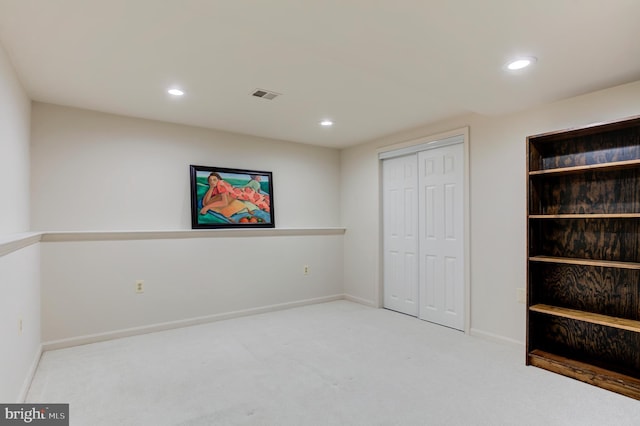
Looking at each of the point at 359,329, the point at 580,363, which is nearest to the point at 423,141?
the point at 359,329

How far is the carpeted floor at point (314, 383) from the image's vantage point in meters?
2.05

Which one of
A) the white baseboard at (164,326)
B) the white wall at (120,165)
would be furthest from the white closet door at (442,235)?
the white wall at (120,165)

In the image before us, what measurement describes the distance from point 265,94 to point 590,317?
2970 mm

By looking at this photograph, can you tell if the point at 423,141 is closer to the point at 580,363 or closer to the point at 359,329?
the point at 359,329

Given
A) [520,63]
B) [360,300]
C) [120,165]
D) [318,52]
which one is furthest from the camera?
[360,300]

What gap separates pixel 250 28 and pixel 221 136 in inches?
98.7

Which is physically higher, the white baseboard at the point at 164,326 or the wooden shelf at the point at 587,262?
the wooden shelf at the point at 587,262

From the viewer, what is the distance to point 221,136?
421 centimetres

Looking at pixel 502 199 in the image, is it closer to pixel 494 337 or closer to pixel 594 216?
pixel 594 216

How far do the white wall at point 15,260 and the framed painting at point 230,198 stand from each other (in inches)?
57.8

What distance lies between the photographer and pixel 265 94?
117 inches

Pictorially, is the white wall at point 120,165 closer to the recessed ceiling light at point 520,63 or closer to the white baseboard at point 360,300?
the white baseboard at point 360,300

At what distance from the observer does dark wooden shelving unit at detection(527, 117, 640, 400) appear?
249 centimetres

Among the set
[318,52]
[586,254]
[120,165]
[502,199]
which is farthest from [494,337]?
[120,165]
